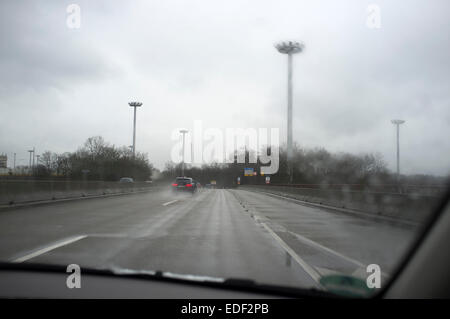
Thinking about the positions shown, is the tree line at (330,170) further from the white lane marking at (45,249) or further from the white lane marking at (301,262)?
the white lane marking at (45,249)

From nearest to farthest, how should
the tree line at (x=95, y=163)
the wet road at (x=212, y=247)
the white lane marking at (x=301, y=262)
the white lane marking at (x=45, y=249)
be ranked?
the white lane marking at (x=301, y=262), the wet road at (x=212, y=247), the white lane marking at (x=45, y=249), the tree line at (x=95, y=163)

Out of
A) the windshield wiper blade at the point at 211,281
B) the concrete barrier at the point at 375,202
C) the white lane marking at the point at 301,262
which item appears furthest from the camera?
the concrete barrier at the point at 375,202

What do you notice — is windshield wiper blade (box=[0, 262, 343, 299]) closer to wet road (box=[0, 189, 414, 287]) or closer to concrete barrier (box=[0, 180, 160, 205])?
wet road (box=[0, 189, 414, 287])

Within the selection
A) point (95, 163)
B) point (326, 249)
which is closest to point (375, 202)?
point (326, 249)

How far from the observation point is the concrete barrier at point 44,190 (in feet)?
52.8

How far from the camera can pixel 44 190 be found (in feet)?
62.8

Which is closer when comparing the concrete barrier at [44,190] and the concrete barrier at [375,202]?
the concrete barrier at [375,202]

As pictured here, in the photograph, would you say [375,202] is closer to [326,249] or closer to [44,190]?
[326,249]

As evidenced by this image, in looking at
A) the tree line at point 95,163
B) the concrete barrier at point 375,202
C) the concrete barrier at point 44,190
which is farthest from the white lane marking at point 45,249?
the tree line at point 95,163

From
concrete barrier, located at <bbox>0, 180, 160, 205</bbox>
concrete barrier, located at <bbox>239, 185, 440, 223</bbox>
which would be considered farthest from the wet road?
concrete barrier, located at <bbox>0, 180, 160, 205</bbox>

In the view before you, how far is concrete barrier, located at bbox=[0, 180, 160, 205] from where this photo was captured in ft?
52.8

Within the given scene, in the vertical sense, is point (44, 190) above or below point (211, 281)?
above
